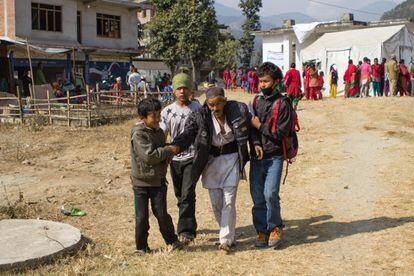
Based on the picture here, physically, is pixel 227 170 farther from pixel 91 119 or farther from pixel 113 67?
pixel 113 67

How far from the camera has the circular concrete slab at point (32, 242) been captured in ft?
14.0

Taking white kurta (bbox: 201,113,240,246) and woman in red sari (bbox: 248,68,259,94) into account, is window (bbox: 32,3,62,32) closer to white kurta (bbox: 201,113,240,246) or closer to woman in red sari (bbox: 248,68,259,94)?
woman in red sari (bbox: 248,68,259,94)

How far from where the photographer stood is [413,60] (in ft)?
69.7

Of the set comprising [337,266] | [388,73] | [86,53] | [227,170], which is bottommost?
[337,266]

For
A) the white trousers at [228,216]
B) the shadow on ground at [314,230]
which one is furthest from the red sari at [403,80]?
the white trousers at [228,216]

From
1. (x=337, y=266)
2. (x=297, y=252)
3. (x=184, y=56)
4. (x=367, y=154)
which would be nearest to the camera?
(x=337, y=266)

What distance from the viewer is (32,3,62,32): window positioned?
2448 centimetres

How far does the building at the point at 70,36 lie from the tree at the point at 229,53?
15064 mm

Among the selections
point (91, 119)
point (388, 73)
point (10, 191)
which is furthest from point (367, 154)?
point (388, 73)

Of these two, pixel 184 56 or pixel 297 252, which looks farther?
pixel 184 56

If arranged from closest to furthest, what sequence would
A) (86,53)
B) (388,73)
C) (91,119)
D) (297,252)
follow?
(297,252) < (91,119) < (388,73) < (86,53)

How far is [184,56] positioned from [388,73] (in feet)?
59.8

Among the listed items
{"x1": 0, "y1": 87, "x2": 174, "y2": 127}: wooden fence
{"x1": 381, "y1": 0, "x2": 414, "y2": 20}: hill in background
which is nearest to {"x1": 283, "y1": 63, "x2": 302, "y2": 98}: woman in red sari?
{"x1": 0, "y1": 87, "x2": 174, "y2": 127}: wooden fence

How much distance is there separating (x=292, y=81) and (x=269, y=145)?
10.2 meters
